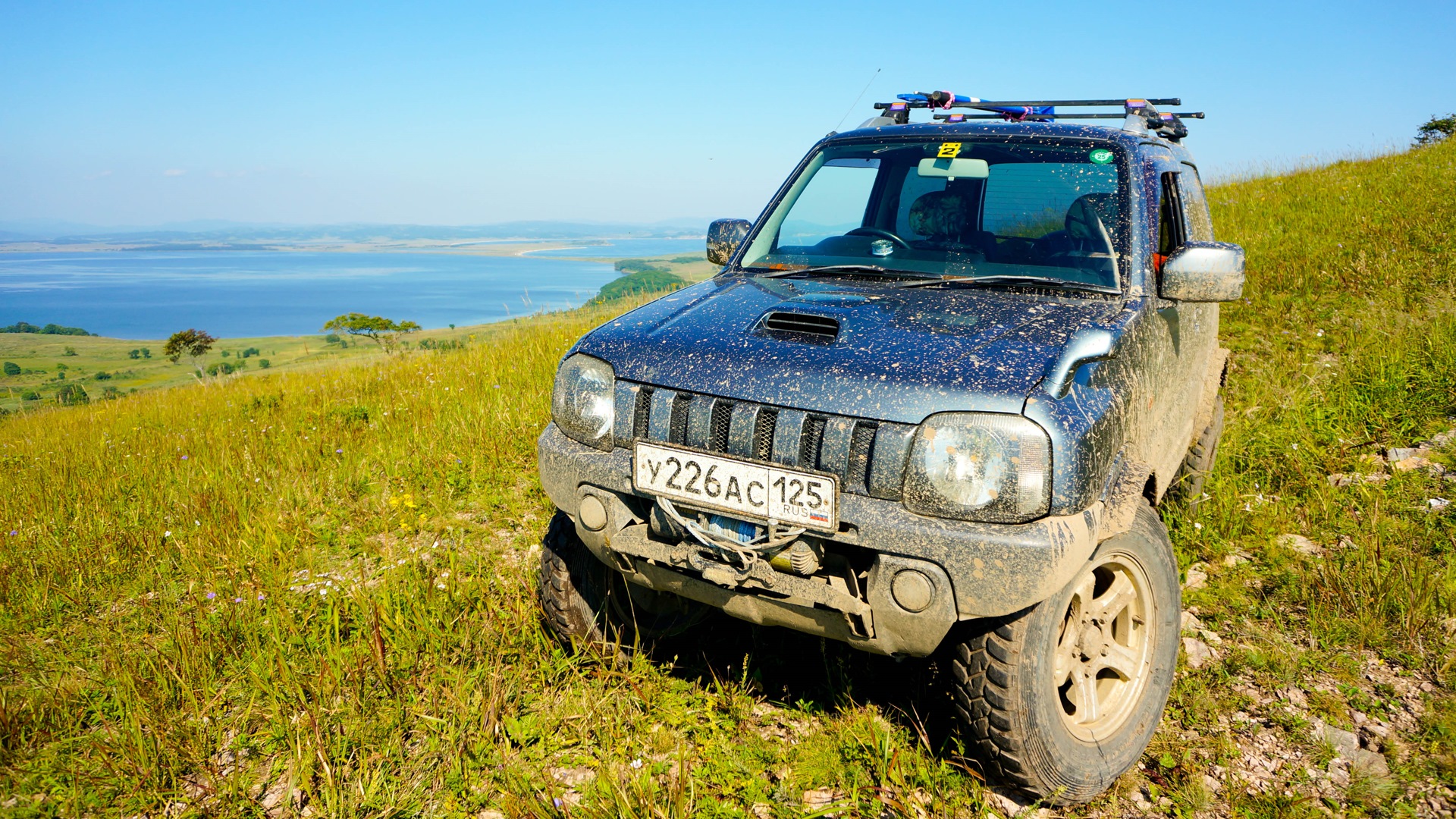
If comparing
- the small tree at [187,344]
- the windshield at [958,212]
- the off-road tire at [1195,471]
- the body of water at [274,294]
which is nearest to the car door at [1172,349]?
the windshield at [958,212]

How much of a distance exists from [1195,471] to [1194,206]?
1403mm

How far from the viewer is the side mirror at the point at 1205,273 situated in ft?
8.28

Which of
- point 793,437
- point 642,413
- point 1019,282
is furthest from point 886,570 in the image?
point 1019,282

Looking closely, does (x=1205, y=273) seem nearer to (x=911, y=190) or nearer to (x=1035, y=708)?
(x=911, y=190)

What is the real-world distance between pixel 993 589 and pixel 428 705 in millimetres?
1872

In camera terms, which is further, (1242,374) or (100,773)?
(1242,374)

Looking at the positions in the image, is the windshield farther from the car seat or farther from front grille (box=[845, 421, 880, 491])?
front grille (box=[845, 421, 880, 491])

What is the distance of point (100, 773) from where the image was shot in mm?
2309

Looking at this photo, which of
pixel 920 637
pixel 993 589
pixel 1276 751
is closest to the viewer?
pixel 993 589

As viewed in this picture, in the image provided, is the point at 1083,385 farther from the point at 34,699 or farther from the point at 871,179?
the point at 34,699

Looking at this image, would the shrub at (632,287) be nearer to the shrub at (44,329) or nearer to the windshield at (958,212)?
the windshield at (958,212)

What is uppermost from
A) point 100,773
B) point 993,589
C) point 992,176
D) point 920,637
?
point 992,176

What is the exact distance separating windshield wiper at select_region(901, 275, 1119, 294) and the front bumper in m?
0.96

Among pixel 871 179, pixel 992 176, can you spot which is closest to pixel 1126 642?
pixel 992 176
